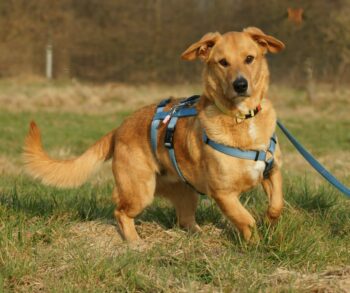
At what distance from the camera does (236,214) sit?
161 inches

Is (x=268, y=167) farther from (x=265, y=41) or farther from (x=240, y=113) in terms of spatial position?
(x=265, y=41)

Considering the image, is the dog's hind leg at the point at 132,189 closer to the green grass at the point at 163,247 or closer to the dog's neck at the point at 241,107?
the green grass at the point at 163,247

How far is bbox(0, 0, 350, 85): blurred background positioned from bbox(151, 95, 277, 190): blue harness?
7.97 m

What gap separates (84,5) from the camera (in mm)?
15250

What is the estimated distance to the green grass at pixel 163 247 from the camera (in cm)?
343

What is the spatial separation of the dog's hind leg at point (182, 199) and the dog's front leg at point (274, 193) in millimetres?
720

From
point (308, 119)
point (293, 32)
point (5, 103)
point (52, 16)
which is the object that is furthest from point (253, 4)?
point (5, 103)

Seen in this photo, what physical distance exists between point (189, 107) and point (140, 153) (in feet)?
1.83

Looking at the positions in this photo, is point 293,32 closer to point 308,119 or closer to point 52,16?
point 308,119

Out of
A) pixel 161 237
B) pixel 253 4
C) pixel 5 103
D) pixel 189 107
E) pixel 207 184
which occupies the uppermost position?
pixel 253 4

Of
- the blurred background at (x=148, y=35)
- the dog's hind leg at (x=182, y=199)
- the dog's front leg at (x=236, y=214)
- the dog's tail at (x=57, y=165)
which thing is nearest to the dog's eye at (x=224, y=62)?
the dog's front leg at (x=236, y=214)

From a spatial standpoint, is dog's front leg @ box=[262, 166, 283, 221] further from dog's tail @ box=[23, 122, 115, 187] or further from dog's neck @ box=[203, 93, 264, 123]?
dog's tail @ box=[23, 122, 115, 187]

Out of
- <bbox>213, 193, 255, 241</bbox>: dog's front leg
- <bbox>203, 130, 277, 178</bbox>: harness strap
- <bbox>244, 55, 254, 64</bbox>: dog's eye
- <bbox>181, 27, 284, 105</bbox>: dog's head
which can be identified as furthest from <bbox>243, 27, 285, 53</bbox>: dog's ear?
<bbox>213, 193, 255, 241</bbox>: dog's front leg

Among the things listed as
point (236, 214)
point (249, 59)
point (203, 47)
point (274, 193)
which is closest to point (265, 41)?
point (249, 59)
